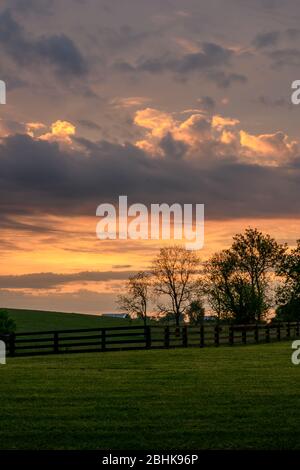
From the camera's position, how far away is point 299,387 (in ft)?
69.4

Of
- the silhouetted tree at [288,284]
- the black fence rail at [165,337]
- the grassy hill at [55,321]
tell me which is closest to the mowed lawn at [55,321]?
the grassy hill at [55,321]

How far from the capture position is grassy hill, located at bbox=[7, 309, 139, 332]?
11325 cm

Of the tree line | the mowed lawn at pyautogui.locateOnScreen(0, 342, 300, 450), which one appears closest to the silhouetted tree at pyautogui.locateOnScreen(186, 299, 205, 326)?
the tree line

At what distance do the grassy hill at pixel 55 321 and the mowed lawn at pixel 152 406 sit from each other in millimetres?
83979

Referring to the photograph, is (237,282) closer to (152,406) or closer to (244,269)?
(244,269)

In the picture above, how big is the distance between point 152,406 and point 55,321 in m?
107

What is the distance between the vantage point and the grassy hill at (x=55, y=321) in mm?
113250

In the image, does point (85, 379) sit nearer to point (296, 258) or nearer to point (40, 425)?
point (40, 425)

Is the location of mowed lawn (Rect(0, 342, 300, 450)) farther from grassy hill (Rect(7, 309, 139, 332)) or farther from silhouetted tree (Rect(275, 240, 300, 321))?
grassy hill (Rect(7, 309, 139, 332))

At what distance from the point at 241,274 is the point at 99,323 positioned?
47.7 meters

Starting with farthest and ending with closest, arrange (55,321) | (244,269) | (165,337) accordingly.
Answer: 1. (55,321)
2. (244,269)
3. (165,337)

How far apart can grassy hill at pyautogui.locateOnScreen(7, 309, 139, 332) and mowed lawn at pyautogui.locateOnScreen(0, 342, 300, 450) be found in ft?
276

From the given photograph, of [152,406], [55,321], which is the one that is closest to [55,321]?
[55,321]

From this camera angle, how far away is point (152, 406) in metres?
17.2
